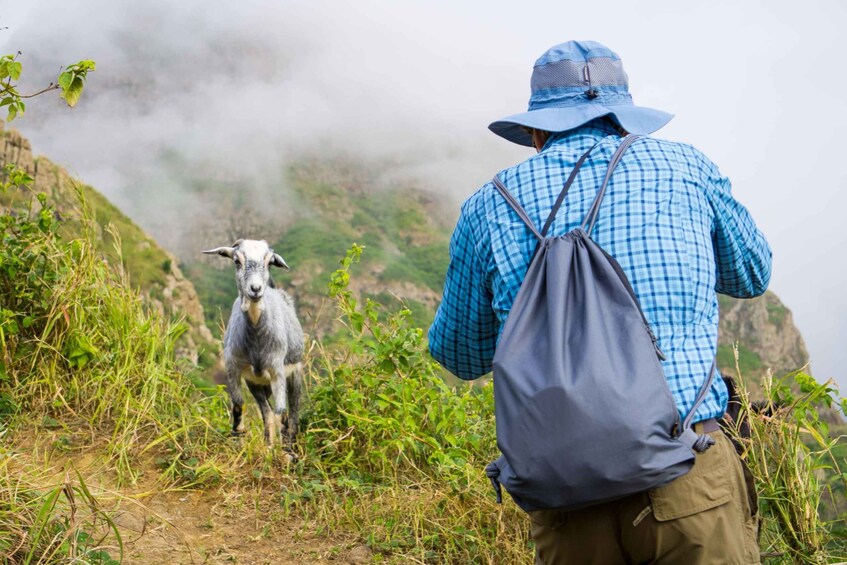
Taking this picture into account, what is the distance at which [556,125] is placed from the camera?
249cm

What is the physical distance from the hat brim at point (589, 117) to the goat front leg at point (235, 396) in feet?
15.6

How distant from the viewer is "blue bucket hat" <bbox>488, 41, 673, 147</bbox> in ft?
8.24

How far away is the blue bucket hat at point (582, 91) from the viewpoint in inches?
98.9

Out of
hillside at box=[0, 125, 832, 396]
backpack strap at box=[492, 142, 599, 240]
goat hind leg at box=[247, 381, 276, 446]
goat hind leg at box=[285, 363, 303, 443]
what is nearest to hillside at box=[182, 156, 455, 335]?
hillside at box=[0, 125, 832, 396]

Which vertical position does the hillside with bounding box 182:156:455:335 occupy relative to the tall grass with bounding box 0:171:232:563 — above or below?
below

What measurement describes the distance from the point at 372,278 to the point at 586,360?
310ft

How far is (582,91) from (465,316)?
29.9 inches

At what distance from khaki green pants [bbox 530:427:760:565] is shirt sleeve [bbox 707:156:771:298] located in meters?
0.57

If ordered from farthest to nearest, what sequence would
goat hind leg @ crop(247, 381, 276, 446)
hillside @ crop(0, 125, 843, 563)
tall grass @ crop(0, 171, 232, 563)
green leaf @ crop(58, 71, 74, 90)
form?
goat hind leg @ crop(247, 381, 276, 446)
tall grass @ crop(0, 171, 232, 563)
hillside @ crop(0, 125, 843, 563)
green leaf @ crop(58, 71, 74, 90)

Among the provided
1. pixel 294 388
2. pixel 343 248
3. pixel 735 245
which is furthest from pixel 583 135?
pixel 343 248

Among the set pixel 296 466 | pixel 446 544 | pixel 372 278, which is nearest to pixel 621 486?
pixel 446 544

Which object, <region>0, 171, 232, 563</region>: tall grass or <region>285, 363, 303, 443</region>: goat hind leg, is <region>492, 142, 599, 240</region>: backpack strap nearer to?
<region>0, 171, 232, 563</region>: tall grass

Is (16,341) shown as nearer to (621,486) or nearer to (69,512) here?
(69,512)

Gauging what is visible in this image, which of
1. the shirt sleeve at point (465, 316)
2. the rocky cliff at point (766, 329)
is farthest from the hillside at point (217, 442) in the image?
the rocky cliff at point (766, 329)
